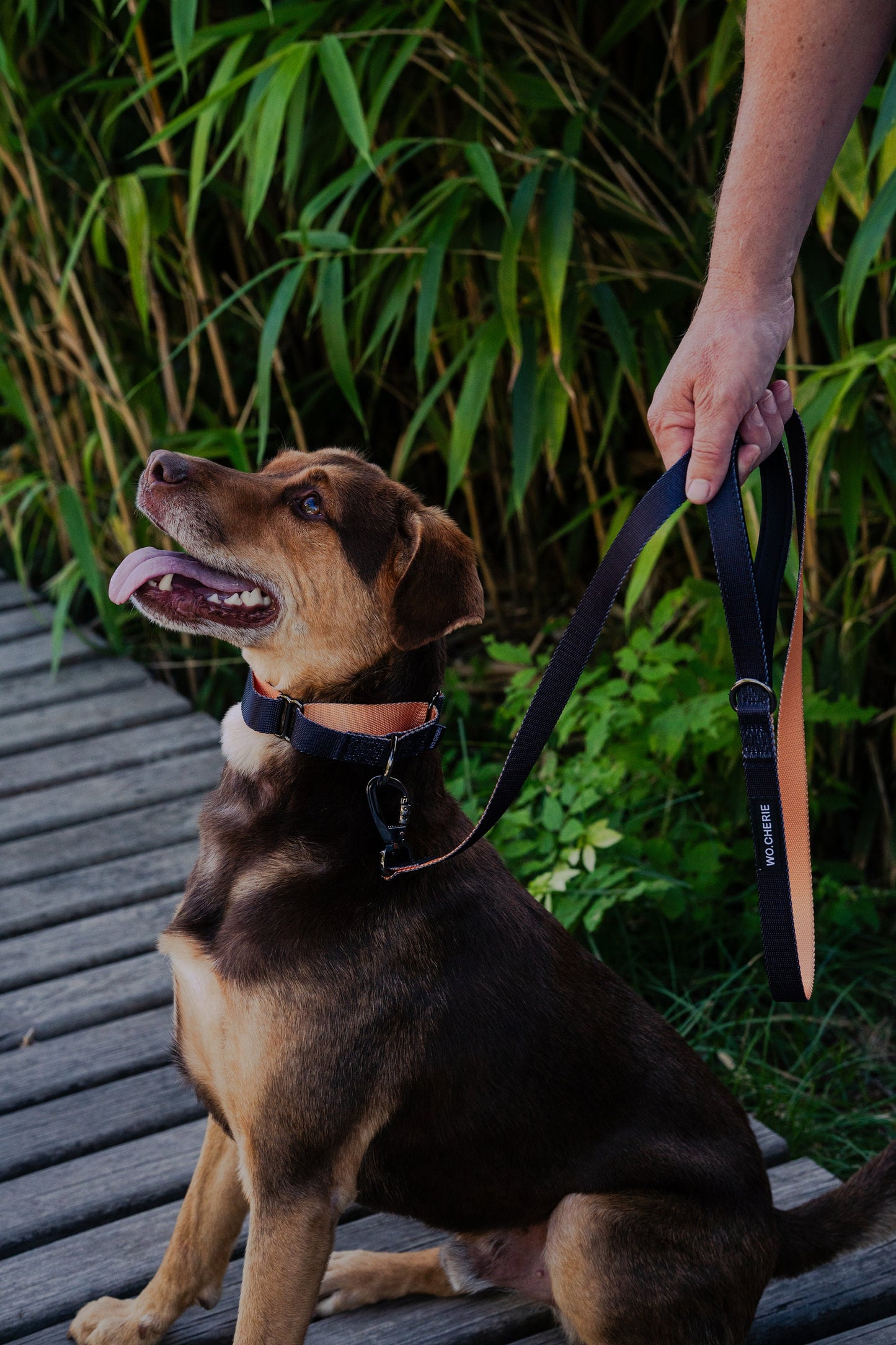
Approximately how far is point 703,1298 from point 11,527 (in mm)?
4091

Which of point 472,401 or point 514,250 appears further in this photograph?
point 472,401

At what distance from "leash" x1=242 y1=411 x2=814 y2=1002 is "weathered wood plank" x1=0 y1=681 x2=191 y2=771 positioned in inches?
87.5

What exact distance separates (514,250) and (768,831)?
70.7 inches

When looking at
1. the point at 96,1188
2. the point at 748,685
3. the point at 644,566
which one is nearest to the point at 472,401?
the point at 644,566

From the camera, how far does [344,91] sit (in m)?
2.83

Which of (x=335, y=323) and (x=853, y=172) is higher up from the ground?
(x=853, y=172)

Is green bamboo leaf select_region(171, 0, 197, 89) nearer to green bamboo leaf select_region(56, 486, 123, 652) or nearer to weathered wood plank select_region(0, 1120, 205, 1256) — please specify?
green bamboo leaf select_region(56, 486, 123, 652)

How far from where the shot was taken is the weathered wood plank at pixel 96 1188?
2193mm

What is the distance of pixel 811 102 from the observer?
1.58 m

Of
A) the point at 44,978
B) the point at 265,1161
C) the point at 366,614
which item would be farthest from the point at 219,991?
the point at 44,978

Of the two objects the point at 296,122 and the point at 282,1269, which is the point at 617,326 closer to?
the point at 296,122

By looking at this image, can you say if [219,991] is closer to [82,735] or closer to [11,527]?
[82,735]

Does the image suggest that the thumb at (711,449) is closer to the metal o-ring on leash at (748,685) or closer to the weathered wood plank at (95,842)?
the metal o-ring on leash at (748,685)

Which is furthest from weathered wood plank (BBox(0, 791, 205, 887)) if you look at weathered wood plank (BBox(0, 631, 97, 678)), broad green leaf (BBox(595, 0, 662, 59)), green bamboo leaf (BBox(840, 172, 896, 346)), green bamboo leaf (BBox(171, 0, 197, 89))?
broad green leaf (BBox(595, 0, 662, 59))
